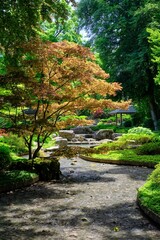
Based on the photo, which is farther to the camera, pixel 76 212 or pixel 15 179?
pixel 15 179

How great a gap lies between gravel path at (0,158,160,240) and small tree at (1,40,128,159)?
5.41 ft

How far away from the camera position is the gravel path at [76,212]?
4.03 meters

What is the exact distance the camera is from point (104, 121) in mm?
41969

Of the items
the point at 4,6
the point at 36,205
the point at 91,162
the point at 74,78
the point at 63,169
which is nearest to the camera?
the point at 36,205

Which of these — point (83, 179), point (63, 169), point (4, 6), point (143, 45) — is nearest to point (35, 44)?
point (4, 6)

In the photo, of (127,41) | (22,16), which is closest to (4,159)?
(22,16)

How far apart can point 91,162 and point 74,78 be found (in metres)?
5.10

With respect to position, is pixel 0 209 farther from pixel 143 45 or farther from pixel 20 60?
pixel 143 45

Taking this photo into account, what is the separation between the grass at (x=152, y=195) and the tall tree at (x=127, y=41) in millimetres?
18723

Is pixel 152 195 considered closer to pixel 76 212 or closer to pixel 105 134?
pixel 76 212

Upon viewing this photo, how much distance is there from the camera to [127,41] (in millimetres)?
26359

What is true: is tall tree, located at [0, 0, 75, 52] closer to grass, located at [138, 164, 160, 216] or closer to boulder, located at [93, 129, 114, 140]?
grass, located at [138, 164, 160, 216]

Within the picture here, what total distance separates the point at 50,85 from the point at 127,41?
20063 millimetres

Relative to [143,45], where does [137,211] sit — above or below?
below
